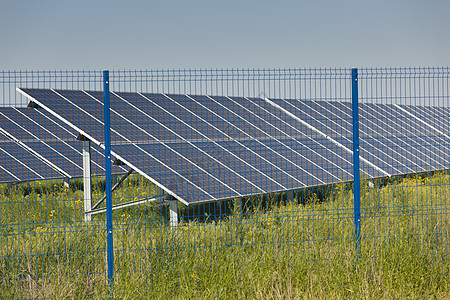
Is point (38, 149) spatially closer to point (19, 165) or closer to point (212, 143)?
point (19, 165)

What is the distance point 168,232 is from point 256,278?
1.52m

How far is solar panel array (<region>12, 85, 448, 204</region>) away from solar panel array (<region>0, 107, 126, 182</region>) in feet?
13.2

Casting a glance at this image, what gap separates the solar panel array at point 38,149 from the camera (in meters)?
14.2

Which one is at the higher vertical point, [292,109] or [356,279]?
[292,109]

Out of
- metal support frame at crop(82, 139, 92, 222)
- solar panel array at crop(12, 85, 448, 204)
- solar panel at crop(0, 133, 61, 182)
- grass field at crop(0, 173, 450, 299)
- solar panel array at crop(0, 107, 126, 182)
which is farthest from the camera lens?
solar panel array at crop(0, 107, 126, 182)

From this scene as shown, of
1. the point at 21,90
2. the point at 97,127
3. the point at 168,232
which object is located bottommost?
the point at 168,232

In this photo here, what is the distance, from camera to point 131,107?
10.4 meters

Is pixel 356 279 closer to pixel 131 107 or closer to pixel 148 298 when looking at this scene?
pixel 148 298

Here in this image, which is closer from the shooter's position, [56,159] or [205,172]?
[205,172]

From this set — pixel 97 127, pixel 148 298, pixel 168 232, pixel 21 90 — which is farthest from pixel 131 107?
pixel 148 298

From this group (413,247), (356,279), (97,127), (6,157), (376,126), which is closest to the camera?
(356,279)

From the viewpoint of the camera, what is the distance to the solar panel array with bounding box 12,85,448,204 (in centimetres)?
907

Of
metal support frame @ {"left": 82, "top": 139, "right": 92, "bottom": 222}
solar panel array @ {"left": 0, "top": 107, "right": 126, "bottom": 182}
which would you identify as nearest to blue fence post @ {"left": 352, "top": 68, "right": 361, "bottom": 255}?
metal support frame @ {"left": 82, "top": 139, "right": 92, "bottom": 222}

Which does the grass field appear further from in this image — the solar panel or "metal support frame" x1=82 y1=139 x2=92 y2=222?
the solar panel
